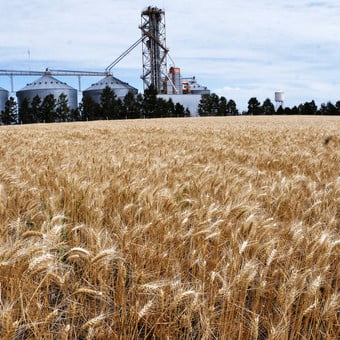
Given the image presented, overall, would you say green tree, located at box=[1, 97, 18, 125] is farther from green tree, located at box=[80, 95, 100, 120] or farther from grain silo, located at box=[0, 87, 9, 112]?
green tree, located at box=[80, 95, 100, 120]

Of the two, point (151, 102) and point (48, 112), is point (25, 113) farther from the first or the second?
point (151, 102)

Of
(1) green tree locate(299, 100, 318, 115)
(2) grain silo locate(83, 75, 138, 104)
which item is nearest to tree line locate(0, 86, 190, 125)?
(2) grain silo locate(83, 75, 138, 104)

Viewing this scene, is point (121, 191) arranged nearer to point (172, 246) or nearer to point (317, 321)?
point (172, 246)

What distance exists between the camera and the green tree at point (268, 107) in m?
94.0

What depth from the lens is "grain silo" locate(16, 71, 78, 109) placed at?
262 ft

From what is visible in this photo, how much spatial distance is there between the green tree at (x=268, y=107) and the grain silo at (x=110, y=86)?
31.1m

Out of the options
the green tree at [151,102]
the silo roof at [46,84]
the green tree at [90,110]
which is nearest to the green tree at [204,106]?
the green tree at [151,102]

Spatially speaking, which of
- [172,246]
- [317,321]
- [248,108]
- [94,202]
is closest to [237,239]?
[172,246]

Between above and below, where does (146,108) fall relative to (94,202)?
above

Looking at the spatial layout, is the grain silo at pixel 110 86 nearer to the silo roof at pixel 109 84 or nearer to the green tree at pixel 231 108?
the silo roof at pixel 109 84

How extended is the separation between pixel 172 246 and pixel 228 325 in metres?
0.74

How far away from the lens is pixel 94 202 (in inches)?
135

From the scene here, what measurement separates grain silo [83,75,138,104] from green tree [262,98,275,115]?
31.1 meters

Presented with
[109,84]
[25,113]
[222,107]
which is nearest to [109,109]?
[109,84]
